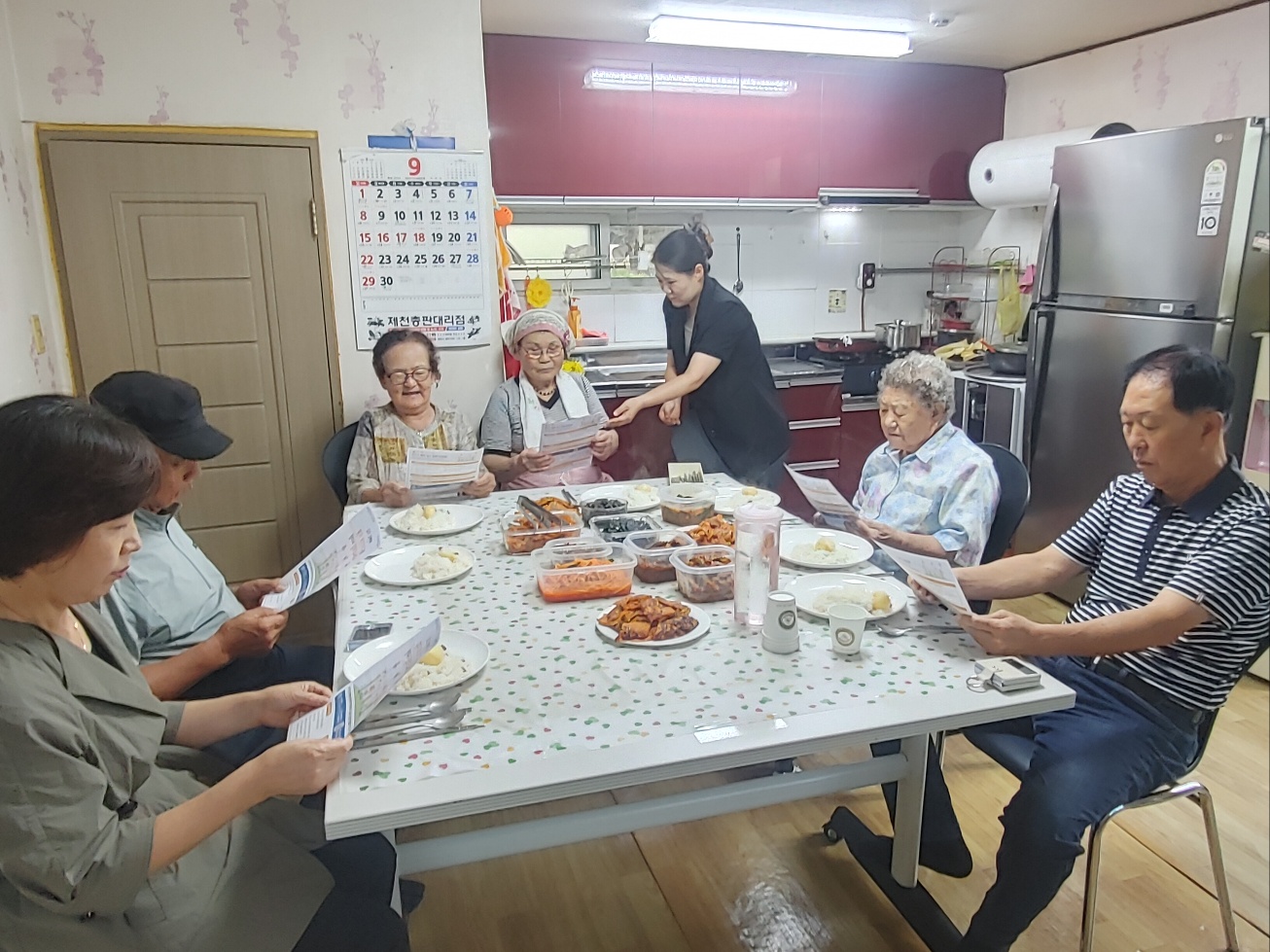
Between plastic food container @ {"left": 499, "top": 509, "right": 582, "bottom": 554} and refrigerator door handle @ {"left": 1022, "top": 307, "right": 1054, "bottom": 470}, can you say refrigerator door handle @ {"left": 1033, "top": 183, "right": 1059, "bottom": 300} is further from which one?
plastic food container @ {"left": 499, "top": 509, "right": 582, "bottom": 554}

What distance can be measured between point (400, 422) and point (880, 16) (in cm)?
204

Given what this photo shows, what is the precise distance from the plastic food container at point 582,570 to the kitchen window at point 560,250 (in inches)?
89.8

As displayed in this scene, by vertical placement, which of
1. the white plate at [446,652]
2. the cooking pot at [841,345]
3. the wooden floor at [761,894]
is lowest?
the wooden floor at [761,894]

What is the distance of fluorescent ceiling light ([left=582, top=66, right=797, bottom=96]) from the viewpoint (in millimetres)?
3377

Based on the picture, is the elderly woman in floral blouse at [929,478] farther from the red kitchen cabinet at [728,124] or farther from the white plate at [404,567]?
the red kitchen cabinet at [728,124]

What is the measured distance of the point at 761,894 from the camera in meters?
1.72

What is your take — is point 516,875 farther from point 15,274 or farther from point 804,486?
point 15,274

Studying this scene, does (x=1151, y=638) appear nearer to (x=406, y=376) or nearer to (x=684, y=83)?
(x=406, y=376)

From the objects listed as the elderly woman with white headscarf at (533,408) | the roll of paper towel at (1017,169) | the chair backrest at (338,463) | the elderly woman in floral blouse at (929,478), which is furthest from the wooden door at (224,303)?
the roll of paper towel at (1017,169)

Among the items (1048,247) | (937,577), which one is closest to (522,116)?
(1048,247)

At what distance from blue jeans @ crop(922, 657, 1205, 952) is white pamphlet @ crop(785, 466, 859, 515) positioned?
511 mm

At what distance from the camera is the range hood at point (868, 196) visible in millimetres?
3734

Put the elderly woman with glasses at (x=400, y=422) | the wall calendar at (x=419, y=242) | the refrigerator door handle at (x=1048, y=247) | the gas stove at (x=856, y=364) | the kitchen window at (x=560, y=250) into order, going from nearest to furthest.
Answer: the elderly woman with glasses at (x=400, y=422)
the wall calendar at (x=419, y=242)
the refrigerator door handle at (x=1048, y=247)
the kitchen window at (x=560, y=250)
the gas stove at (x=856, y=364)

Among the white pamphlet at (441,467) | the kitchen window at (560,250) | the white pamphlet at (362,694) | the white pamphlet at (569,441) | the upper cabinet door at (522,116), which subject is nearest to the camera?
the white pamphlet at (362,694)
